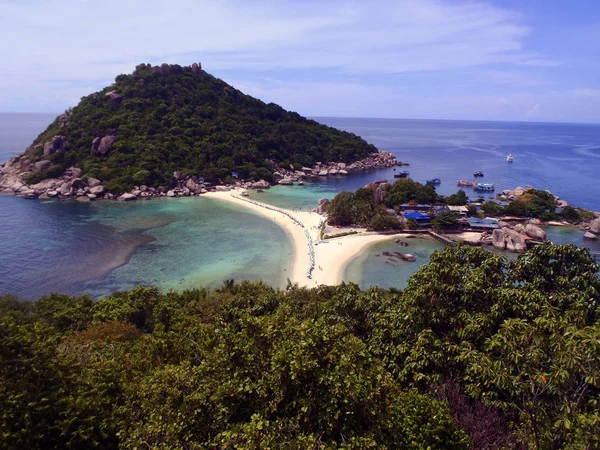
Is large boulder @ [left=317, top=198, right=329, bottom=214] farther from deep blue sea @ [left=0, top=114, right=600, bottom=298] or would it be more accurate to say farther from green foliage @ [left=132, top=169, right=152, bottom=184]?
green foliage @ [left=132, top=169, right=152, bottom=184]

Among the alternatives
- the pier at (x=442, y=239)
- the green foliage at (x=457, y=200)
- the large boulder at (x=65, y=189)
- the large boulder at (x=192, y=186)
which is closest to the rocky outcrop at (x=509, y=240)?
the pier at (x=442, y=239)

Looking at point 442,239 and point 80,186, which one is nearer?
point 442,239

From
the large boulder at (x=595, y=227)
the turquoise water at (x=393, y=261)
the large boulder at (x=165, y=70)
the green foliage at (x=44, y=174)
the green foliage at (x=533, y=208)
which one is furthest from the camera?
the large boulder at (x=165, y=70)

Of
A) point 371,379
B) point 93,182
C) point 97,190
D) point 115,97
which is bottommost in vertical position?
point 97,190

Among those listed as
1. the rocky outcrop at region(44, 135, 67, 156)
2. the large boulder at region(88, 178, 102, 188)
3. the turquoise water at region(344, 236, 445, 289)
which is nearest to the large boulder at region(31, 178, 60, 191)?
the large boulder at region(88, 178, 102, 188)

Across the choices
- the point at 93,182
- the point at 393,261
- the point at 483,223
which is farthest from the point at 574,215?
the point at 93,182

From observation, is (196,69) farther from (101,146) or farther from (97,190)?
(97,190)

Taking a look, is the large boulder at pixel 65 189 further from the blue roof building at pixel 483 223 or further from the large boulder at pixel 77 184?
the blue roof building at pixel 483 223
